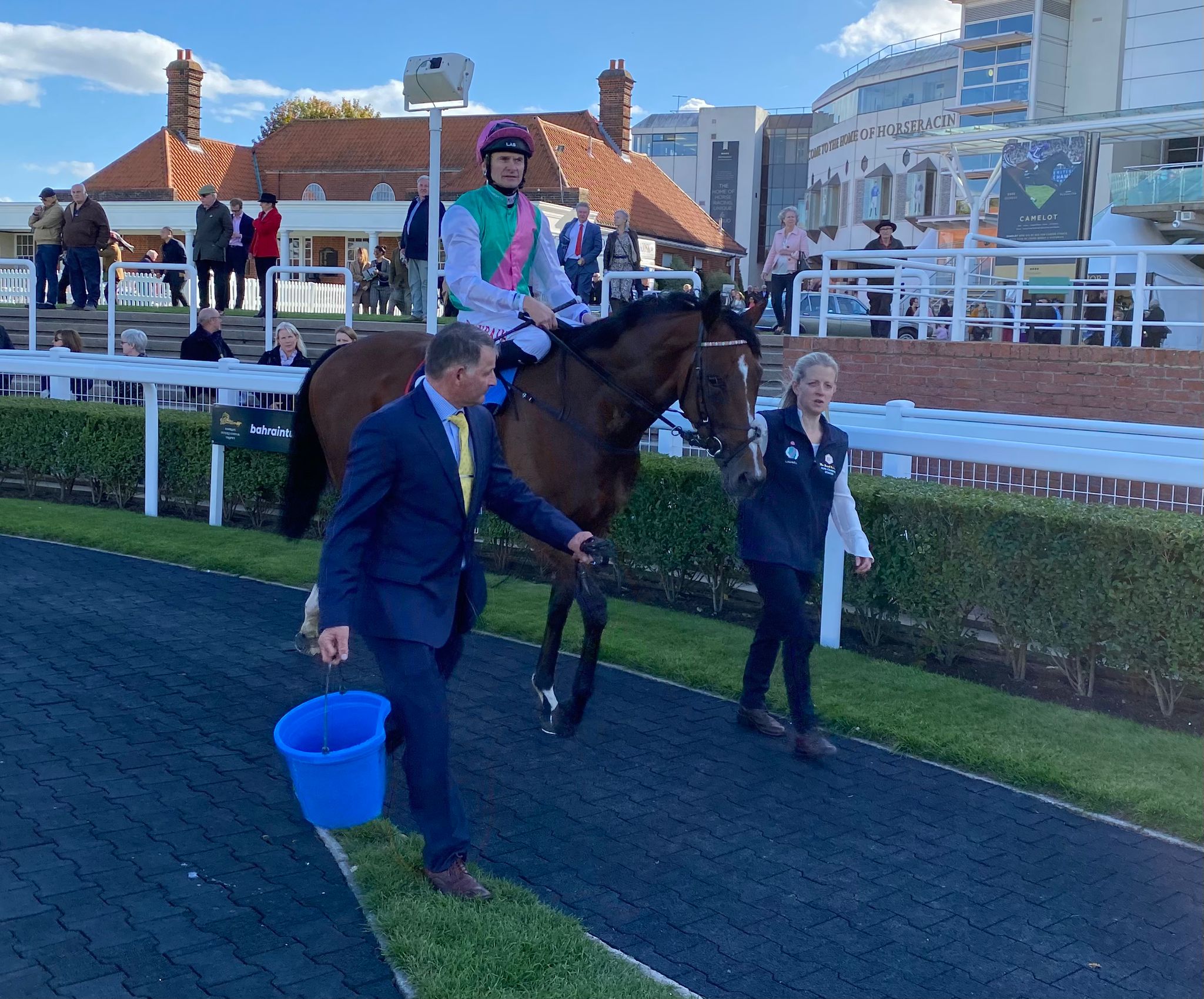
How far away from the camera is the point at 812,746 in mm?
5062

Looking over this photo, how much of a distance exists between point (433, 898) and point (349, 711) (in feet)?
2.12

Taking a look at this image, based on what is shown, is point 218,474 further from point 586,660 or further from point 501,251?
point 586,660

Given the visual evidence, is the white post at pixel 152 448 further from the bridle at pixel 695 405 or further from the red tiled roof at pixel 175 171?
the red tiled roof at pixel 175 171

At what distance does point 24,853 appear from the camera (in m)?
3.90

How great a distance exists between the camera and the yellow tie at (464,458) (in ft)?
12.5

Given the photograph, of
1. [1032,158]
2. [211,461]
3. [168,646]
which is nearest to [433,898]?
[168,646]

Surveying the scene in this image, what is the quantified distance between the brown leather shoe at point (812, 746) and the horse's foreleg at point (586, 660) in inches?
37.3

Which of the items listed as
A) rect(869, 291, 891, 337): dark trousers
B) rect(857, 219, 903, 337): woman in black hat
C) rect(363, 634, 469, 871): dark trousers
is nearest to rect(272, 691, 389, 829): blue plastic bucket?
rect(363, 634, 469, 871): dark trousers

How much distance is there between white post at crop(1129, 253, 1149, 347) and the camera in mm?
9555

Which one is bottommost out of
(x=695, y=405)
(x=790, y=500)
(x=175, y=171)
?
(x=790, y=500)

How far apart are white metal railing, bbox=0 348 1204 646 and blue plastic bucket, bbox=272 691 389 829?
216 cm

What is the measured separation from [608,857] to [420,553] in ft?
4.24

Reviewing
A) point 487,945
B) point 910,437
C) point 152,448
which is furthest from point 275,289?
point 487,945

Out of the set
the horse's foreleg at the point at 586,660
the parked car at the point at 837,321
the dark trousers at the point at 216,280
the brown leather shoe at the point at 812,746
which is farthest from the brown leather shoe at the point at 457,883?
the dark trousers at the point at 216,280
